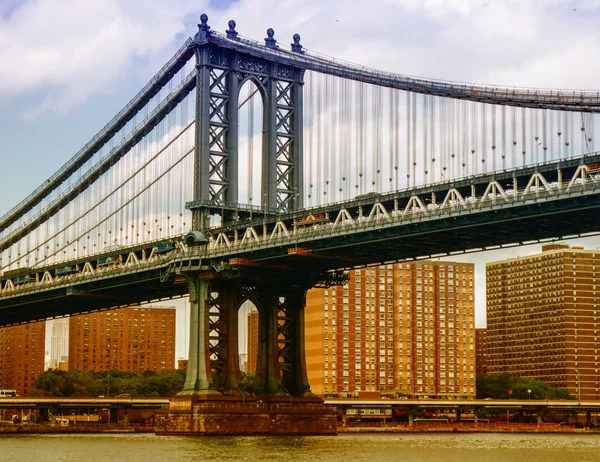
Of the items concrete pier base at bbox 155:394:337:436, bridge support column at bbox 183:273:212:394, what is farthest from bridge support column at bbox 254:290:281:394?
bridge support column at bbox 183:273:212:394

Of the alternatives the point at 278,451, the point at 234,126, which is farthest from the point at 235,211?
the point at 278,451

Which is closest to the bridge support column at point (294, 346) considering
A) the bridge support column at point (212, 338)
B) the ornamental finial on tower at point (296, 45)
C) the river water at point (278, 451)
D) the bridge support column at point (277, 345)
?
the bridge support column at point (277, 345)

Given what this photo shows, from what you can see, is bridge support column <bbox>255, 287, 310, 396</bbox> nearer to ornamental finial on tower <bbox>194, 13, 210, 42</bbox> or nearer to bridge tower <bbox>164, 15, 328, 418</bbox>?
bridge tower <bbox>164, 15, 328, 418</bbox>

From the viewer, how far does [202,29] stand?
340 feet

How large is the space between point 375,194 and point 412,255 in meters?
8.89

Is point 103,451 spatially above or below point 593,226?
below

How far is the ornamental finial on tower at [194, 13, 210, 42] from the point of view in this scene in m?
103

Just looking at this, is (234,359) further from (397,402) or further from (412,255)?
(397,402)

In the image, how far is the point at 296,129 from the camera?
346ft

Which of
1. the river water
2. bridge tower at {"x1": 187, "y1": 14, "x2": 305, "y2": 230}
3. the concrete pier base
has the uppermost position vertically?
bridge tower at {"x1": 187, "y1": 14, "x2": 305, "y2": 230}

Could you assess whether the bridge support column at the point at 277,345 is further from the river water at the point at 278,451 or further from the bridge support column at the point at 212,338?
the river water at the point at 278,451

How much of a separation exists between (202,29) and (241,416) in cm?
3102

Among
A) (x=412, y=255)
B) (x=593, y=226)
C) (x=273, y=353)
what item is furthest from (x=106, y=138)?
(x=593, y=226)

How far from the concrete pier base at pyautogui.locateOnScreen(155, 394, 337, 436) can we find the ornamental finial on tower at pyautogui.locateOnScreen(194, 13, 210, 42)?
28.6 metres
